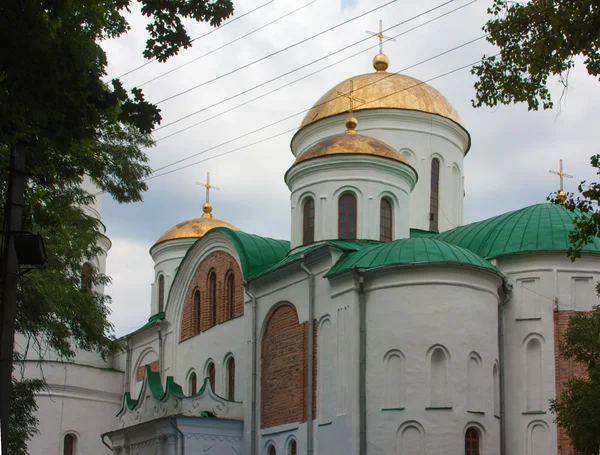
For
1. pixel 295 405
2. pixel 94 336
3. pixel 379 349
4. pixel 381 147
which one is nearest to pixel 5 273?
pixel 94 336

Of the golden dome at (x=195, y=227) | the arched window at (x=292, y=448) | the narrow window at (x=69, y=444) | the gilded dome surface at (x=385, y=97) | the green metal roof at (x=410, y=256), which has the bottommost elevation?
the arched window at (x=292, y=448)

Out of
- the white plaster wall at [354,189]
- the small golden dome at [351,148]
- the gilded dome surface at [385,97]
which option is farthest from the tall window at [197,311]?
the gilded dome surface at [385,97]

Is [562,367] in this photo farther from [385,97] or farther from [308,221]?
[385,97]

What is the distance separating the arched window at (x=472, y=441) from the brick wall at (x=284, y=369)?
137 inches

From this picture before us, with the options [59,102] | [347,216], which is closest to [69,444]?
[347,216]

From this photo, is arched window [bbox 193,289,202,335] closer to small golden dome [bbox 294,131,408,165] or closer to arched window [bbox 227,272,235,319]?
arched window [bbox 227,272,235,319]

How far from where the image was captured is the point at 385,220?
84.6 ft

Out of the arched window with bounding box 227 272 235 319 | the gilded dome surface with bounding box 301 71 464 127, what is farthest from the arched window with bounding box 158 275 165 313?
the gilded dome surface with bounding box 301 71 464 127

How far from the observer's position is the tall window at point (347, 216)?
25312 millimetres

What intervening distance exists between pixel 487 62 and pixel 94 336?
8.53 metres

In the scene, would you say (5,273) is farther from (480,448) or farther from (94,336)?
(480,448)

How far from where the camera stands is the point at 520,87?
1246cm

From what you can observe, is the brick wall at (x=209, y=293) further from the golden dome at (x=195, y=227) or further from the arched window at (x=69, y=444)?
the golden dome at (x=195, y=227)

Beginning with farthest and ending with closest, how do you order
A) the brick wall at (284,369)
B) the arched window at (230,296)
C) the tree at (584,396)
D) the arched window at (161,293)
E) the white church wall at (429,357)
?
the arched window at (161,293)
the arched window at (230,296)
the brick wall at (284,369)
the white church wall at (429,357)
the tree at (584,396)
